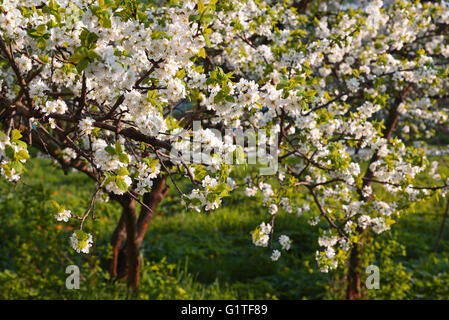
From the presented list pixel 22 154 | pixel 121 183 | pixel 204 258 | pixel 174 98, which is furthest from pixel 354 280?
pixel 22 154

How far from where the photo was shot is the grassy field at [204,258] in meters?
4.68

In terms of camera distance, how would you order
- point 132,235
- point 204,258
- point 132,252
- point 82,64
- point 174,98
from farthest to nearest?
1. point 204,258
2. point 132,252
3. point 132,235
4. point 174,98
5. point 82,64

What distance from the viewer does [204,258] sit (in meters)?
6.02

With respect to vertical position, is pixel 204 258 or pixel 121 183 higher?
pixel 121 183

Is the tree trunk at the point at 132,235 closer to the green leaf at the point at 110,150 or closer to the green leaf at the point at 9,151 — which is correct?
the green leaf at the point at 110,150

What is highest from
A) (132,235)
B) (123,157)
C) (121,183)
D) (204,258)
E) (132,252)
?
(123,157)

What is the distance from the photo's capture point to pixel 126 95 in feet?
6.31

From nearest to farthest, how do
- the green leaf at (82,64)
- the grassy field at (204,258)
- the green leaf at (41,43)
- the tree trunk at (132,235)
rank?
the green leaf at (82,64)
the green leaf at (41,43)
the tree trunk at (132,235)
the grassy field at (204,258)

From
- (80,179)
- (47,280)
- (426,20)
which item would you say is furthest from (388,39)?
(80,179)

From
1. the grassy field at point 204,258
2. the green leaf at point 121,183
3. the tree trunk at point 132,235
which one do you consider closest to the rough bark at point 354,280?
the grassy field at point 204,258

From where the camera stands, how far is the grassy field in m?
4.68

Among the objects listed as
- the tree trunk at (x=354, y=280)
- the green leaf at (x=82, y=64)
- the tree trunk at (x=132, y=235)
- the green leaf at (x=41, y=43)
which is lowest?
the tree trunk at (x=354, y=280)

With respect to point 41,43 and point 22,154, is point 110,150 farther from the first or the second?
point 41,43
